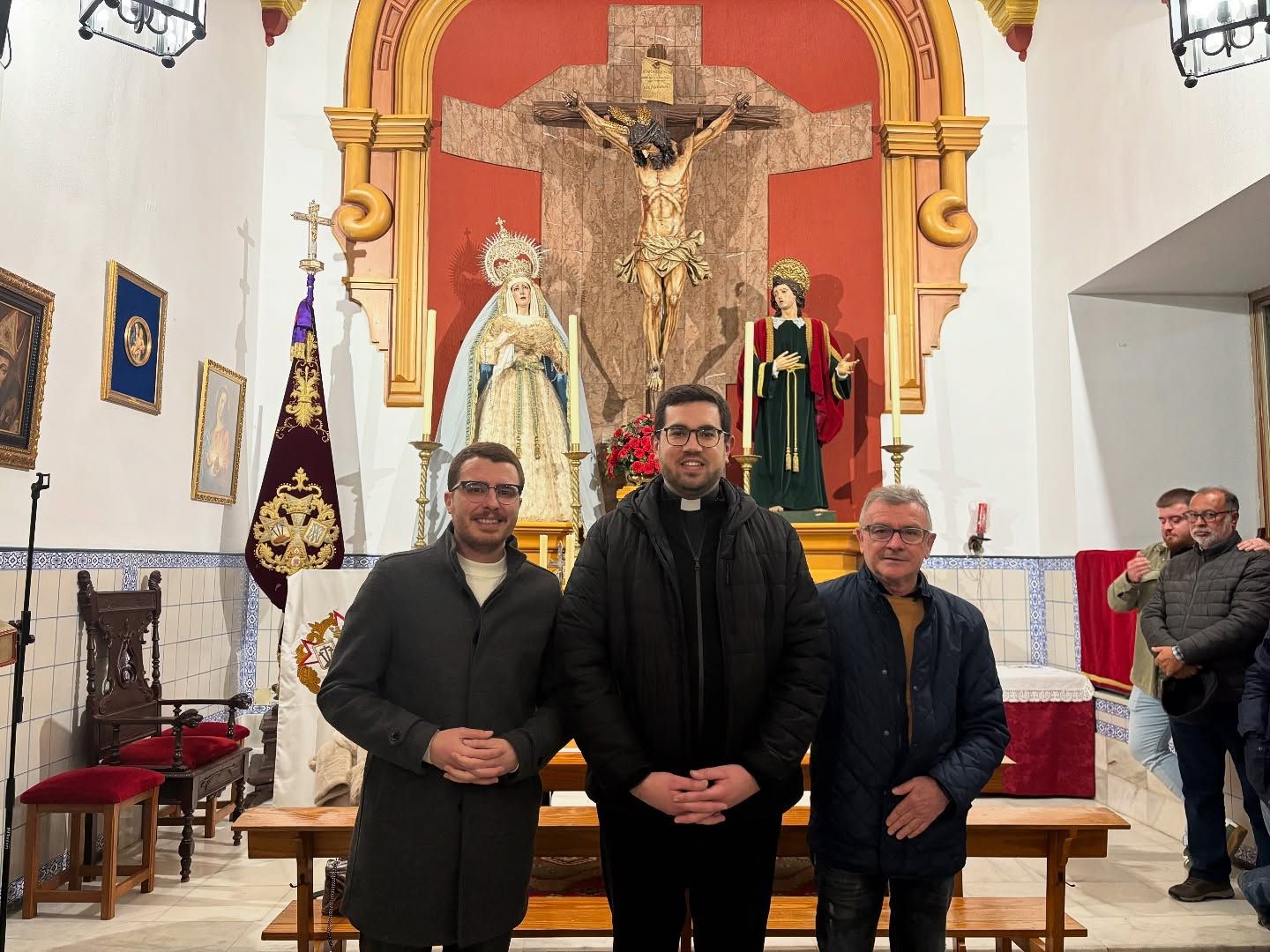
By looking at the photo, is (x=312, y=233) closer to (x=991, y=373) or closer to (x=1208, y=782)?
(x=991, y=373)

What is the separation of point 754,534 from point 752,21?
6074 mm

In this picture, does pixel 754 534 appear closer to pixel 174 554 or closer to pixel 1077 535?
pixel 174 554

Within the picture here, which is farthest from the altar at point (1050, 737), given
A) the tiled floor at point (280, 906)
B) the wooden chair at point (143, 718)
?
the wooden chair at point (143, 718)

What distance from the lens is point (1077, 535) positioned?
591cm

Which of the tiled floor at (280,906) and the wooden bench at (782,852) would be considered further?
the tiled floor at (280,906)

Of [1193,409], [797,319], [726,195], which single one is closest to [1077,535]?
[1193,409]

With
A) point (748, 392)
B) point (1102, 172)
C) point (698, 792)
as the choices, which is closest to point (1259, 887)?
point (698, 792)

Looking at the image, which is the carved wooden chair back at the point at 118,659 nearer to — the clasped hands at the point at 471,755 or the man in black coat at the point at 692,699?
the clasped hands at the point at 471,755

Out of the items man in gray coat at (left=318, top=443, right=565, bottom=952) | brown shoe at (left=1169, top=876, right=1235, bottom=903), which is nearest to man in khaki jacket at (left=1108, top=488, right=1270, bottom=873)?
brown shoe at (left=1169, top=876, right=1235, bottom=903)

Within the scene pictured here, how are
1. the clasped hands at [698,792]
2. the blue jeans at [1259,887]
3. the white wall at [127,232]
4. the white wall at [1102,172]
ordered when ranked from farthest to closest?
1. the white wall at [1102,172]
2. the white wall at [127,232]
3. the blue jeans at [1259,887]
4. the clasped hands at [698,792]

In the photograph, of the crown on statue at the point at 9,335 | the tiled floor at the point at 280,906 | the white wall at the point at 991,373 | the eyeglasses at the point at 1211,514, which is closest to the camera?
the tiled floor at the point at 280,906

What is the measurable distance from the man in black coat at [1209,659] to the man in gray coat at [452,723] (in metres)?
2.72

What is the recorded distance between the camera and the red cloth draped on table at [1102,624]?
5.25 m

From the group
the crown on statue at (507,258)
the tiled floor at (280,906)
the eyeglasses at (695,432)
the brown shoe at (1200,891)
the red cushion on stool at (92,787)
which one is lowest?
the tiled floor at (280,906)
